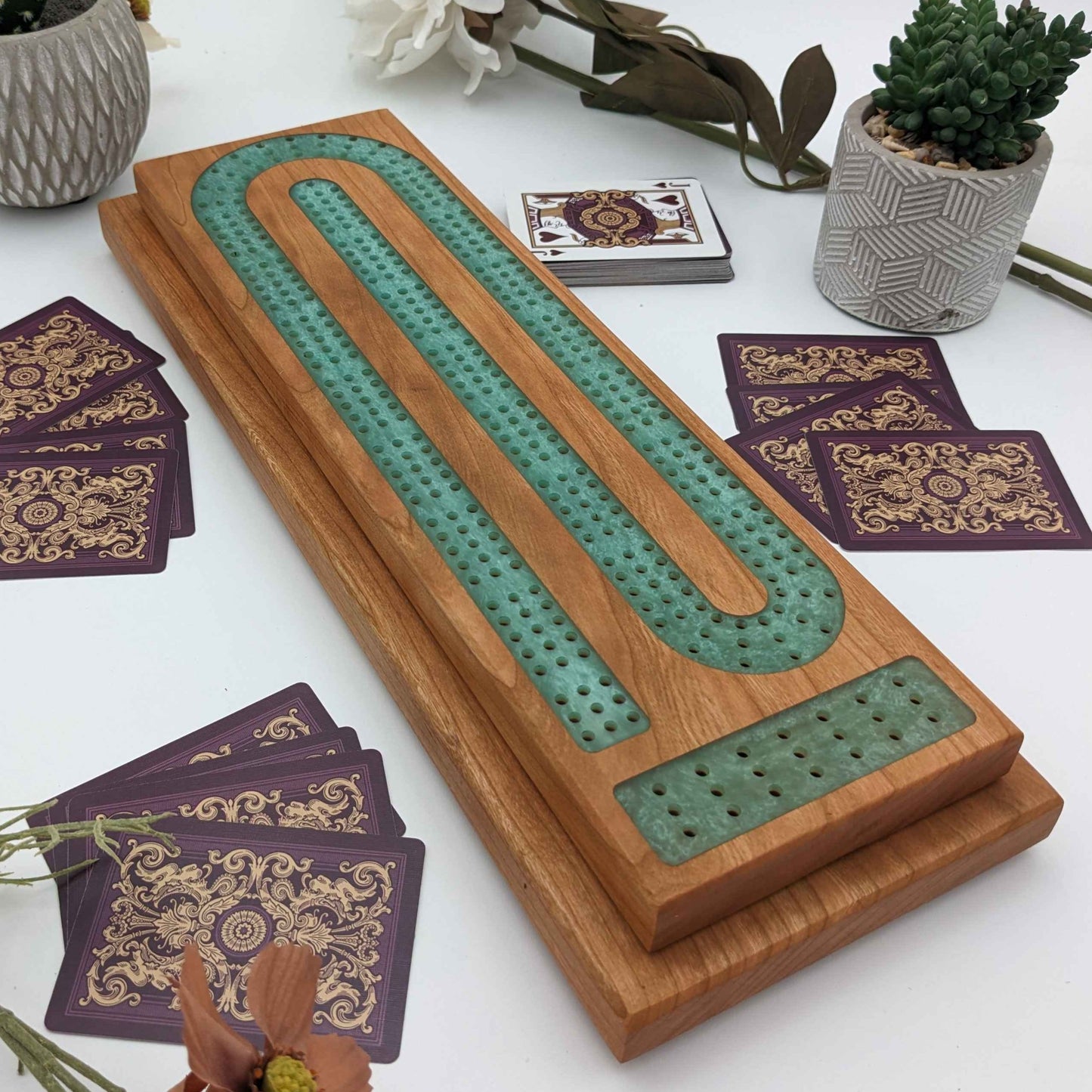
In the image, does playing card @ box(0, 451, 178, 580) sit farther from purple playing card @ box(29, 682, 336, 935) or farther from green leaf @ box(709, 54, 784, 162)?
green leaf @ box(709, 54, 784, 162)

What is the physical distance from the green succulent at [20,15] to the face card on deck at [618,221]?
2.04ft

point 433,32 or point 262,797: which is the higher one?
point 433,32

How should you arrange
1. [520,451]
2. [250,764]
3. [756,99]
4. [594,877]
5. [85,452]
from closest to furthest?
[594,877]
[250,764]
[520,451]
[85,452]
[756,99]

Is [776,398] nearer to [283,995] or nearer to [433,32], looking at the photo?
[433,32]

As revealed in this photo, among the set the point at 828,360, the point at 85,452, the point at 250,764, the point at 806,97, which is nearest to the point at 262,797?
the point at 250,764

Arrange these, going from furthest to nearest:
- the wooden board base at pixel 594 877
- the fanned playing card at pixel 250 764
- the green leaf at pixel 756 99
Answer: the green leaf at pixel 756 99
the fanned playing card at pixel 250 764
the wooden board base at pixel 594 877

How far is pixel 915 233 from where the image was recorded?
1496mm

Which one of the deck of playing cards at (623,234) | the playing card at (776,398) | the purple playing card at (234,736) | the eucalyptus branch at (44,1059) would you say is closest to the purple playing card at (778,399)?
the playing card at (776,398)

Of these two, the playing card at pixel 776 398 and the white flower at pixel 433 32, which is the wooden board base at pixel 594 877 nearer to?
the playing card at pixel 776 398

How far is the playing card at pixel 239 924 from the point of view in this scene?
93 cm

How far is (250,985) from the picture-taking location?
74 centimetres

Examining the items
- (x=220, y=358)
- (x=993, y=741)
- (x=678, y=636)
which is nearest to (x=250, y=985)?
(x=678, y=636)

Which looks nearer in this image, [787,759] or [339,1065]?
[339,1065]

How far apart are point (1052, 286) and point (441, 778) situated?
108 cm
